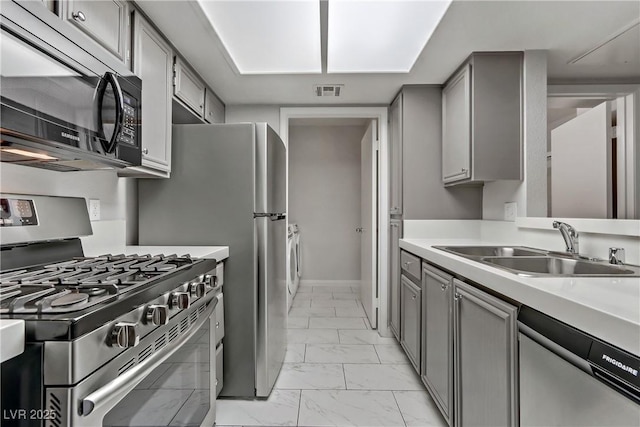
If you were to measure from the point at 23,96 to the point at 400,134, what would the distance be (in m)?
2.37

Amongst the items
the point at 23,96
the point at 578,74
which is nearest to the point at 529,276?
the point at 23,96

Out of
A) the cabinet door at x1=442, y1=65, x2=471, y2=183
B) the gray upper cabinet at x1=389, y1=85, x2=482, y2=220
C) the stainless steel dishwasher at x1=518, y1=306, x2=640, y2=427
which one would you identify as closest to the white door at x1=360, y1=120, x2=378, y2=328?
the gray upper cabinet at x1=389, y1=85, x2=482, y2=220

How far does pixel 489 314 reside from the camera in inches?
46.6

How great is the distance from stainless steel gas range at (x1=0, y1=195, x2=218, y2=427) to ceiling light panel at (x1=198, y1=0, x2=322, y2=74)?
48.2 inches

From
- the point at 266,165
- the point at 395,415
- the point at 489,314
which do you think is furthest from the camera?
the point at 266,165

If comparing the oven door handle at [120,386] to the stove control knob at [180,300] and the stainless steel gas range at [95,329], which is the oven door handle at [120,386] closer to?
the stainless steel gas range at [95,329]

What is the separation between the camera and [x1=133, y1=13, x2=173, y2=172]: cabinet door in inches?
64.0

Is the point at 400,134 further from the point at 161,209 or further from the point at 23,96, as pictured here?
the point at 23,96

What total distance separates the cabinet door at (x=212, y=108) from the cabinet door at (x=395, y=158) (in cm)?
157

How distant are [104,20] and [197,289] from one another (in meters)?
1.19

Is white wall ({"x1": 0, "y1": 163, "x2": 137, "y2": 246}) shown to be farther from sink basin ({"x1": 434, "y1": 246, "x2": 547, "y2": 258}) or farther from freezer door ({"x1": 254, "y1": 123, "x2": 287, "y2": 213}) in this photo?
sink basin ({"x1": 434, "y1": 246, "x2": 547, "y2": 258})

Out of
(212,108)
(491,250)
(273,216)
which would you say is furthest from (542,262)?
(212,108)

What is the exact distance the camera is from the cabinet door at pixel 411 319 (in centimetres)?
207

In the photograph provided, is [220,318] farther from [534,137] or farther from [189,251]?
[534,137]
